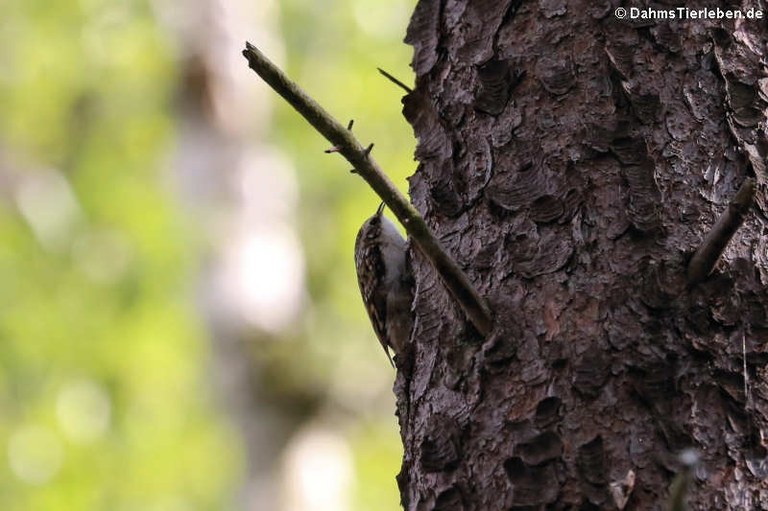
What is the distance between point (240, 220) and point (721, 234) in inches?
244

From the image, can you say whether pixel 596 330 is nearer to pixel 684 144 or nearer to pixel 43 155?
pixel 684 144

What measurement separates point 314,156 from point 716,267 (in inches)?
338

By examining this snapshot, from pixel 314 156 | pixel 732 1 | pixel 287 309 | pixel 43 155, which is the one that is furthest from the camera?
pixel 43 155

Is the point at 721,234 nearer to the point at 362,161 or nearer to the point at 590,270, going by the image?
the point at 590,270

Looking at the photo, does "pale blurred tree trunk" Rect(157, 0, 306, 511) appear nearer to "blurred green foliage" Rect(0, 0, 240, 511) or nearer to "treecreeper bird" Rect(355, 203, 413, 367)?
"blurred green foliage" Rect(0, 0, 240, 511)

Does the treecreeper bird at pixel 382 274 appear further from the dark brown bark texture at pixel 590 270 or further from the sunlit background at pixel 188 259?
the sunlit background at pixel 188 259

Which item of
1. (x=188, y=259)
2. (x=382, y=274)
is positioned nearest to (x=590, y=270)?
(x=382, y=274)

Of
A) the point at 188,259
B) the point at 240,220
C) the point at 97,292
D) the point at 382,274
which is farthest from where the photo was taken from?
the point at 97,292

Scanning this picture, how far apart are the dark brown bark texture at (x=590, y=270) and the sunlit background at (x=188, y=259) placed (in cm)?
524

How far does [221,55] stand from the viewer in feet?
26.0

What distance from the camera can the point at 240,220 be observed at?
753 centimetres

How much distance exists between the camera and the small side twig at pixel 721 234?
4.65 feet

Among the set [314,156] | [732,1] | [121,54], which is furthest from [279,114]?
[732,1]

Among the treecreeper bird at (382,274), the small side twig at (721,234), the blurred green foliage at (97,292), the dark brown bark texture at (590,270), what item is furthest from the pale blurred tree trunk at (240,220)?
the small side twig at (721,234)
